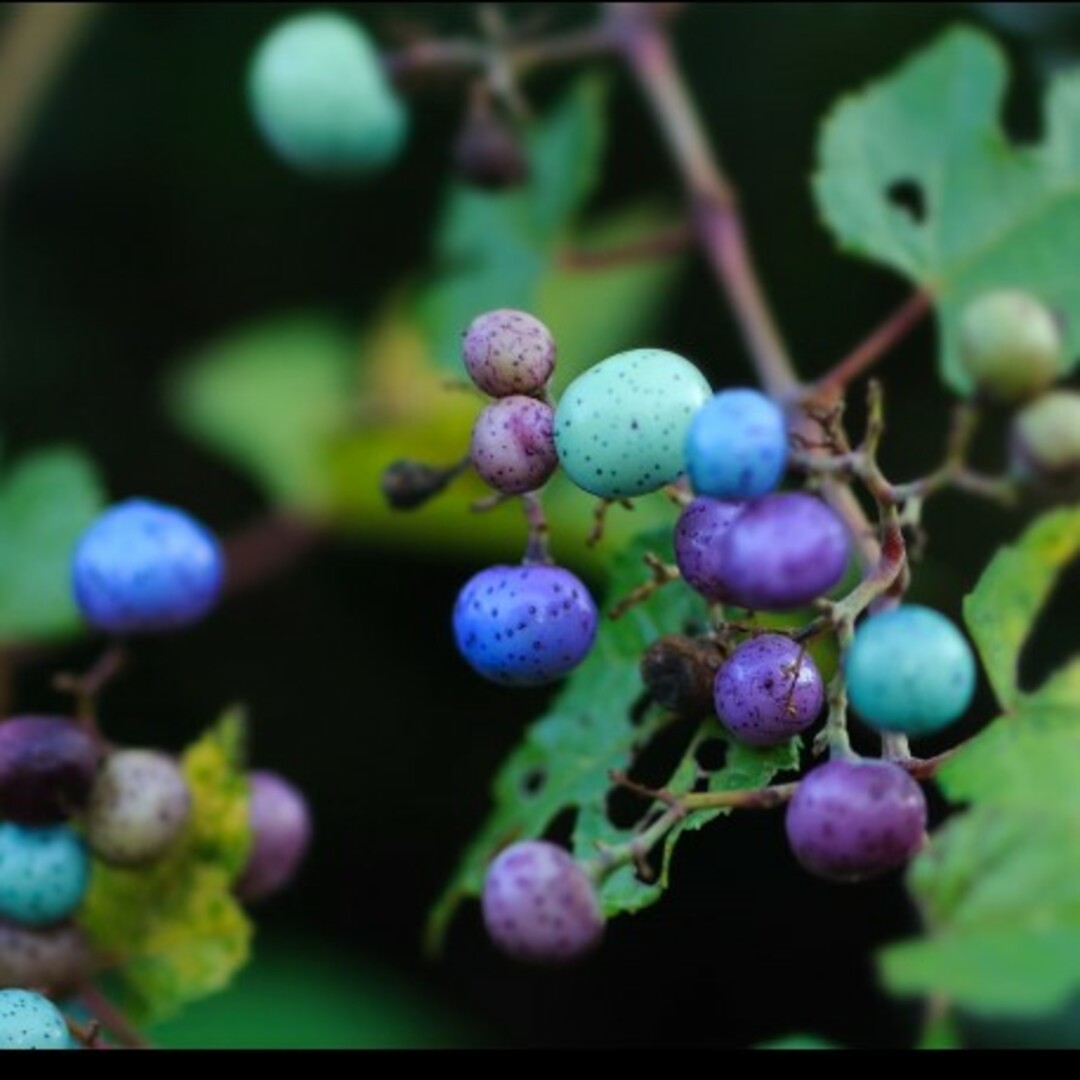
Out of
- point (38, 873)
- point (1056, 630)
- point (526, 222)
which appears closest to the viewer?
point (38, 873)

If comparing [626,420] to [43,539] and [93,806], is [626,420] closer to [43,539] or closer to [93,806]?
[93,806]

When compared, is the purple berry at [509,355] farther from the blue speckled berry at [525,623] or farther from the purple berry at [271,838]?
the purple berry at [271,838]

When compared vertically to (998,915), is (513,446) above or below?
above

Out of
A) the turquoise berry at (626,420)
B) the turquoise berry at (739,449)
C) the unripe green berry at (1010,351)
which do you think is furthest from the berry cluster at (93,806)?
the unripe green berry at (1010,351)

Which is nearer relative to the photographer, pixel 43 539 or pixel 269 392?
pixel 43 539

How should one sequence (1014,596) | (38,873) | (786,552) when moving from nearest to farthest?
(786,552) → (1014,596) → (38,873)

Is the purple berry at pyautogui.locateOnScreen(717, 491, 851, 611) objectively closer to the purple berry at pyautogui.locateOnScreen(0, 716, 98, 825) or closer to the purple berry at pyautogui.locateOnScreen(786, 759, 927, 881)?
the purple berry at pyautogui.locateOnScreen(786, 759, 927, 881)

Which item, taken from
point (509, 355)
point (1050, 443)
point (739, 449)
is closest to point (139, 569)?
point (509, 355)

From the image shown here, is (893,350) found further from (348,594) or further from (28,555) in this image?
(28,555)
